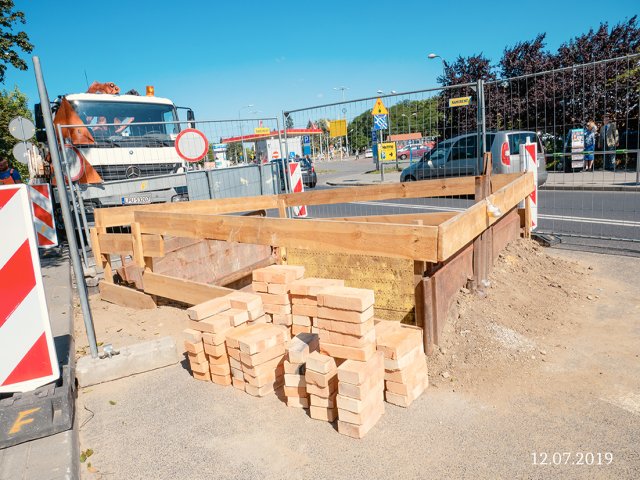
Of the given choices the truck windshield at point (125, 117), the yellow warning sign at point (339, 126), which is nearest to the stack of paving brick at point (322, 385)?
the yellow warning sign at point (339, 126)

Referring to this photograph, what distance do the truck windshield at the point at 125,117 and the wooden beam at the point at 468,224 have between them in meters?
8.26

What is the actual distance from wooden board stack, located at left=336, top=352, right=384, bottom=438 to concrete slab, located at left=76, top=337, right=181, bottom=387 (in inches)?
76.4

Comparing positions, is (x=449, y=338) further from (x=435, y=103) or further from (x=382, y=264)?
(x=435, y=103)

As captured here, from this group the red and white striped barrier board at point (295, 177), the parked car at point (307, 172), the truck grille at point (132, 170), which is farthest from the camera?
the parked car at point (307, 172)

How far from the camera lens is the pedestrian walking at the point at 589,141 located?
1239 cm

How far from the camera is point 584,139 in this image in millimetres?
12547

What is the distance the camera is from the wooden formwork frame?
3.25 meters

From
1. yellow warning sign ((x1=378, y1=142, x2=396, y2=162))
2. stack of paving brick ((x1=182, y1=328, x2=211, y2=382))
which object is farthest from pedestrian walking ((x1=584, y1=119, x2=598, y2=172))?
stack of paving brick ((x1=182, y1=328, x2=211, y2=382))

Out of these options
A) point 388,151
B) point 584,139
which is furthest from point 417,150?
point 388,151

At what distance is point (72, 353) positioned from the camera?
14.0 feet

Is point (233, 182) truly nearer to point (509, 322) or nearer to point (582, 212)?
point (509, 322)

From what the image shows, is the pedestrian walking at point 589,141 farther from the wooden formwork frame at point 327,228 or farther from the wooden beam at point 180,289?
the wooden beam at point 180,289

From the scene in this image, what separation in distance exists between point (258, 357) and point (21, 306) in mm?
1653

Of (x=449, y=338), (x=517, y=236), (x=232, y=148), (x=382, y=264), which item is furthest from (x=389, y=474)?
(x=232, y=148)
